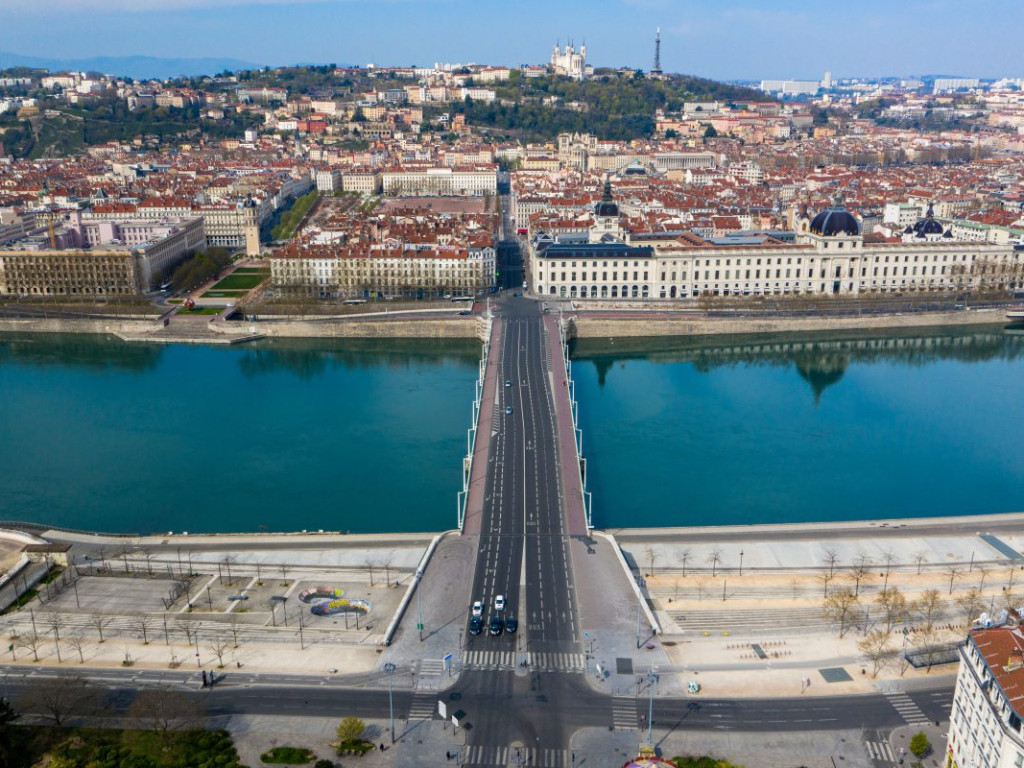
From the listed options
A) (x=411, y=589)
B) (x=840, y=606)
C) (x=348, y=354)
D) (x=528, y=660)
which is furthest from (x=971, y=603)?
(x=348, y=354)

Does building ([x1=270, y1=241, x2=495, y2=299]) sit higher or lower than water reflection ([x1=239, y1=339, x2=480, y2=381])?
higher

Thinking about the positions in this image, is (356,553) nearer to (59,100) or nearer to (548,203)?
(548,203)

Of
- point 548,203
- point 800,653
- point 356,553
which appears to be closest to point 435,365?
point 356,553

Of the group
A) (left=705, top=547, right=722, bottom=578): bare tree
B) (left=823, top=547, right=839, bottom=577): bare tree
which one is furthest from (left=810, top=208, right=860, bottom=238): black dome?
(left=705, top=547, right=722, bottom=578): bare tree

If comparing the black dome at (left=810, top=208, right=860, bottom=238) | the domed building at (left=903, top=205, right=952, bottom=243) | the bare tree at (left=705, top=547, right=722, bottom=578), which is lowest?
the bare tree at (left=705, top=547, right=722, bottom=578)

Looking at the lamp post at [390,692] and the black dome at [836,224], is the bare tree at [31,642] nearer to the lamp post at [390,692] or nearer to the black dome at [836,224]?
the lamp post at [390,692]

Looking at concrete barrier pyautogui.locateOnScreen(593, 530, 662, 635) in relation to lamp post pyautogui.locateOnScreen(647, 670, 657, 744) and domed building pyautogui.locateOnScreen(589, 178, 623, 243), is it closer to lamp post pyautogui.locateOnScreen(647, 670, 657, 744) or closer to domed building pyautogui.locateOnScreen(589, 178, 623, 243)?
lamp post pyautogui.locateOnScreen(647, 670, 657, 744)

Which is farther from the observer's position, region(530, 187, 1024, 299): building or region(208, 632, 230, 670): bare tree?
region(530, 187, 1024, 299): building

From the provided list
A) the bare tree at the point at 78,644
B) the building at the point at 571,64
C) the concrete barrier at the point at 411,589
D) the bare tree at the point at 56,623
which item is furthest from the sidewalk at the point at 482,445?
the building at the point at 571,64
